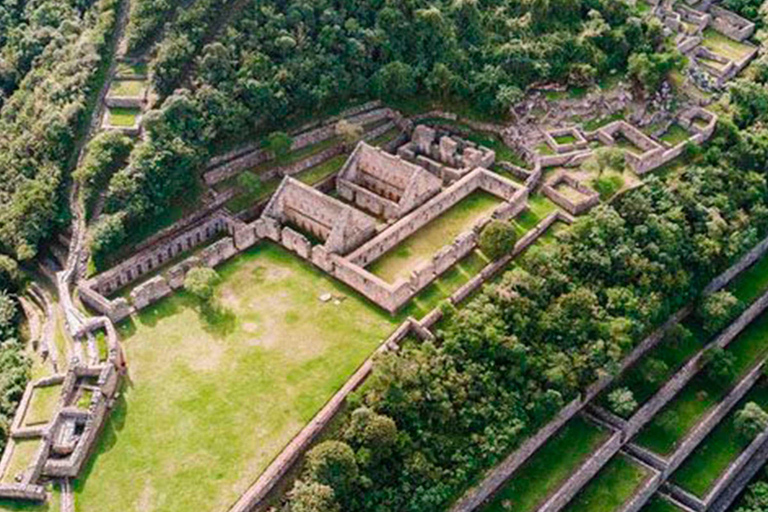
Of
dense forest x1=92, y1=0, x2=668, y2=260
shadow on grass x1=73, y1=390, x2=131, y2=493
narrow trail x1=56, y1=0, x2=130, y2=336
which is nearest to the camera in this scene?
shadow on grass x1=73, y1=390, x2=131, y2=493

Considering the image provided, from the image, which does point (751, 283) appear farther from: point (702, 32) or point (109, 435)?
point (109, 435)

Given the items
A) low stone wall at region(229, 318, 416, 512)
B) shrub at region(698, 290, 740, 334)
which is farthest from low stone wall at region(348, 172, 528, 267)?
shrub at region(698, 290, 740, 334)

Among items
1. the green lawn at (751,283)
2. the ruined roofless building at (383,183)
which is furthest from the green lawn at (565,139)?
the green lawn at (751,283)

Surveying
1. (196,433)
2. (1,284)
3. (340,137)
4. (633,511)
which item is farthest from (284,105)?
(633,511)

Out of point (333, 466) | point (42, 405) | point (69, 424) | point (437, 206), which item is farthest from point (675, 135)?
point (42, 405)

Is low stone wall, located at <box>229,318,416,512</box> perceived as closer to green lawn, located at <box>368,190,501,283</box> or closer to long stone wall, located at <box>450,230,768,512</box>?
long stone wall, located at <box>450,230,768,512</box>

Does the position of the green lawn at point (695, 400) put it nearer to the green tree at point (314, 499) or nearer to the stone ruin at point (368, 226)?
the stone ruin at point (368, 226)

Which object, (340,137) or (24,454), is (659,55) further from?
(24,454)
